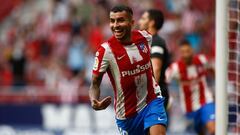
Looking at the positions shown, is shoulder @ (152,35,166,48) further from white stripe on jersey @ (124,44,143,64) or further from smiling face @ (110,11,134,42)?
smiling face @ (110,11,134,42)

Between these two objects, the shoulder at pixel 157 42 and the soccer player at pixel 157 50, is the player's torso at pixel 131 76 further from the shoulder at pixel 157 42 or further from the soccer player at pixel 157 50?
the shoulder at pixel 157 42

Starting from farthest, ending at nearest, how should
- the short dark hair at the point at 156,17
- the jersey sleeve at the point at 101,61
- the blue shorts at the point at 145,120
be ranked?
the short dark hair at the point at 156,17
the blue shorts at the point at 145,120
the jersey sleeve at the point at 101,61

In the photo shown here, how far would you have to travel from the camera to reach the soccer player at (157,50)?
30.2 feet

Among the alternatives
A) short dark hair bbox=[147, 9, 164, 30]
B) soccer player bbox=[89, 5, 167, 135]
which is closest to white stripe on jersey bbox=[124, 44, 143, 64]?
soccer player bbox=[89, 5, 167, 135]

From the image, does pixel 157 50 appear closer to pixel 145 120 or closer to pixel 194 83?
pixel 145 120

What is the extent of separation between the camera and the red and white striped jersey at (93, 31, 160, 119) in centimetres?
782

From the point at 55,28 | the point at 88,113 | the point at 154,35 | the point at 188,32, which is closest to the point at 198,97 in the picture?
the point at 154,35

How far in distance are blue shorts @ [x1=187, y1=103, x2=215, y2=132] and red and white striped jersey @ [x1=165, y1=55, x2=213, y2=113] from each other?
0.07 metres

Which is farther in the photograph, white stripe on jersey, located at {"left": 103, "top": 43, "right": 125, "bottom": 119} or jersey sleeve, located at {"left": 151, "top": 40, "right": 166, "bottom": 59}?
jersey sleeve, located at {"left": 151, "top": 40, "right": 166, "bottom": 59}

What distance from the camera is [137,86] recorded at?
802 cm

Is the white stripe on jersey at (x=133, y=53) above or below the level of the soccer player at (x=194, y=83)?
above

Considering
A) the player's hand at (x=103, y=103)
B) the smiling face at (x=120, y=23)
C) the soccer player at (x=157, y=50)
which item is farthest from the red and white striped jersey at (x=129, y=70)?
the soccer player at (x=157, y=50)

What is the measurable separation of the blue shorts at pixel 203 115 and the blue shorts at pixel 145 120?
390 cm

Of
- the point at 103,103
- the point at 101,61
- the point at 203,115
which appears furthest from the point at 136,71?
the point at 203,115
